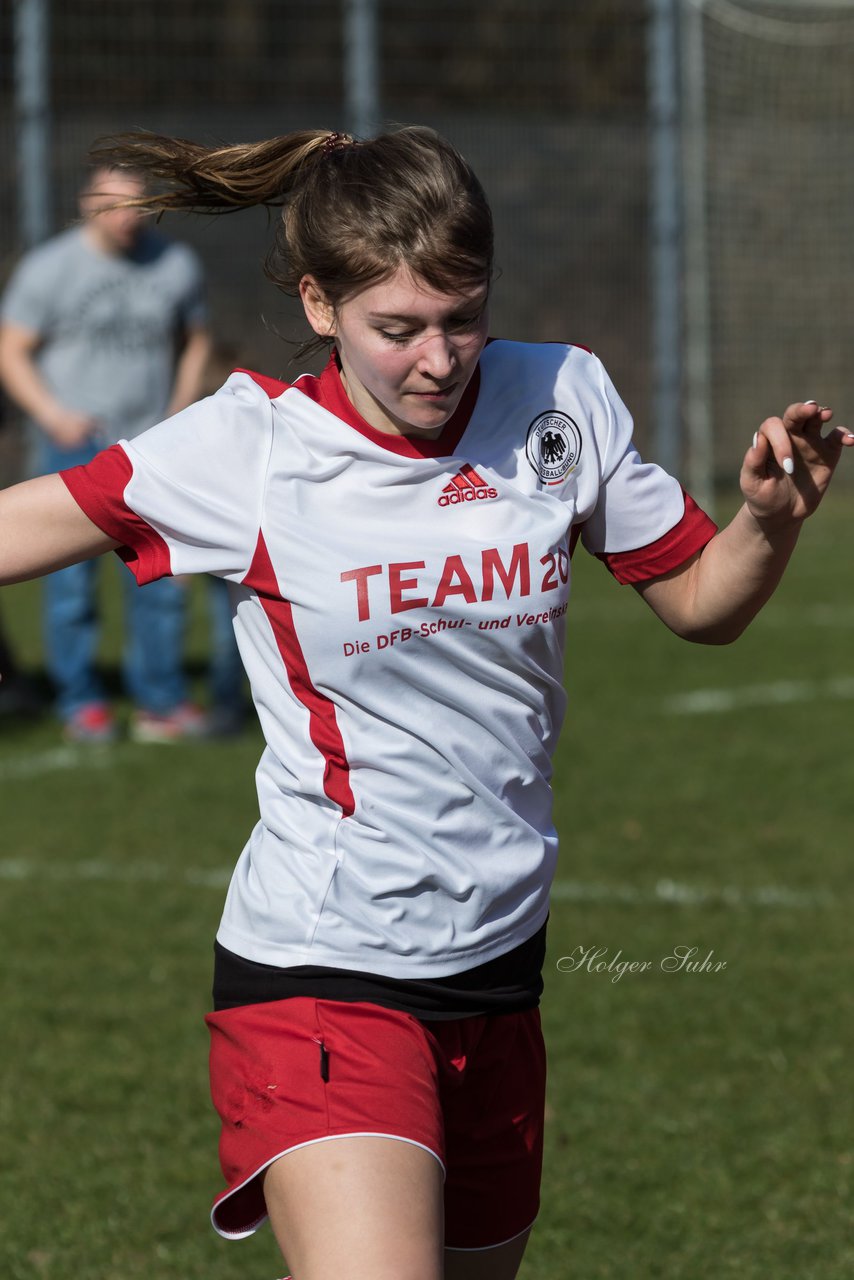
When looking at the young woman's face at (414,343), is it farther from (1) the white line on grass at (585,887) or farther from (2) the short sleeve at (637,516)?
(1) the white line on grass at (585,887)

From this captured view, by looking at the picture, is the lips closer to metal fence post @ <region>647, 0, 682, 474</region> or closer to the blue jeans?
the blue jeans

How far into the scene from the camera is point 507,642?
273 cm

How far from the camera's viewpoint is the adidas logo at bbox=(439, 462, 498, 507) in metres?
2.73

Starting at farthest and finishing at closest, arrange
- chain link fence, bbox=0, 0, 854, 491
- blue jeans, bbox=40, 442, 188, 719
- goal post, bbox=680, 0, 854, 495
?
goal post, bbox=680, 0, 854, 495, chain link fence, bbox=0, 0, 854, 491, blue jeans, bbox=40, 442, 188, 719

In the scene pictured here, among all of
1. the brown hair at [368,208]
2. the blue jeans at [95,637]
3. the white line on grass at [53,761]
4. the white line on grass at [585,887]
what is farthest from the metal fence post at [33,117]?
Answer: the brown hair at [368,208]

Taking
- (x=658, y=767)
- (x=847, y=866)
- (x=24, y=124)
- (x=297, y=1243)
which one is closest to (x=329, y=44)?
(x=24, y=124)

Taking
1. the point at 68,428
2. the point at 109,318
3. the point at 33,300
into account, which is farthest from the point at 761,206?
the point at 68,428

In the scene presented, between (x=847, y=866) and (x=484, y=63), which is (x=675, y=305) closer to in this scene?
(x=484, y=63)

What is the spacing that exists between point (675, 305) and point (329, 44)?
4208 millimetres

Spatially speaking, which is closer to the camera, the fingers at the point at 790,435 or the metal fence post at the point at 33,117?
the fingers at the point at 790,435

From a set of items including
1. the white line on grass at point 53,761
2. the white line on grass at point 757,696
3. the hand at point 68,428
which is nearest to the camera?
the white line on grass at point 53,761

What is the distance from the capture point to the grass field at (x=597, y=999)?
406 cm

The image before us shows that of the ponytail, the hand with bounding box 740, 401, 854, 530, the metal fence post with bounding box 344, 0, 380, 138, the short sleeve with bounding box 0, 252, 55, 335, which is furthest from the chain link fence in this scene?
the hand with bounding box 740, 401, 854, 530

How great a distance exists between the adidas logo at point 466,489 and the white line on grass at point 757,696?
642cm
